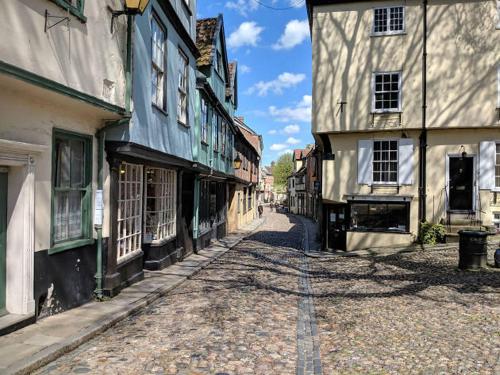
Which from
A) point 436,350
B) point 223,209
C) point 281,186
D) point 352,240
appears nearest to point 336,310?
point 436,350

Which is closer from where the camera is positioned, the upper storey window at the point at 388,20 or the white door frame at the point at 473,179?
the white door frame at the point at 473,179

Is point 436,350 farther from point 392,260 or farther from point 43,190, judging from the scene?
point 392,260

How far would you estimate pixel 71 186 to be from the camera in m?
7.13

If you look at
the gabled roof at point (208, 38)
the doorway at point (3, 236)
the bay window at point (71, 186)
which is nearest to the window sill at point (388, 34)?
the gabled roof at point (208, 38)

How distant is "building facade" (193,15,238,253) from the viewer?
50.0 ft

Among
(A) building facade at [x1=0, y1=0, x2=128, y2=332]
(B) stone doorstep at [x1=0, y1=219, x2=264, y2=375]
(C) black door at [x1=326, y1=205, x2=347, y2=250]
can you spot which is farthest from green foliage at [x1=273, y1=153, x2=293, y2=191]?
(A) building facade at [x1=0, y1=0, x2=128, y2=332]

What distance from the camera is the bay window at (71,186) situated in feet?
22.0

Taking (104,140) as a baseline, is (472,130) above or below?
above

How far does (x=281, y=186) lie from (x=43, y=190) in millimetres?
102237

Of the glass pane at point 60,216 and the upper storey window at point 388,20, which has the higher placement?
the upper storey window at point 388,20

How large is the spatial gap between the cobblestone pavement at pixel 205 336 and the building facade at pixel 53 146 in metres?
1.23

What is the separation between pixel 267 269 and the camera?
40.7ft

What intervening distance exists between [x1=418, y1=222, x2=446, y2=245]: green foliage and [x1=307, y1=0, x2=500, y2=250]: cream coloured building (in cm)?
42

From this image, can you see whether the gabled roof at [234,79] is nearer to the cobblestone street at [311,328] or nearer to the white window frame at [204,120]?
the white window frame at [204,120]
